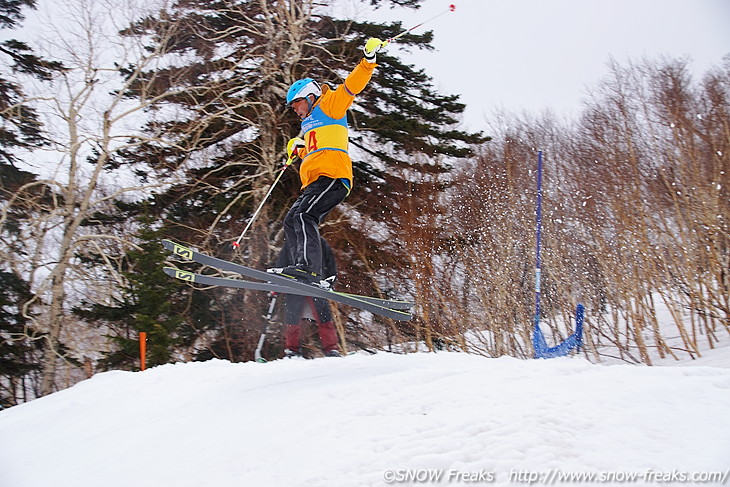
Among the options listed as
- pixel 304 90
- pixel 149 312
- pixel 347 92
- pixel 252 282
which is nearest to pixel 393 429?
pixel 252 282

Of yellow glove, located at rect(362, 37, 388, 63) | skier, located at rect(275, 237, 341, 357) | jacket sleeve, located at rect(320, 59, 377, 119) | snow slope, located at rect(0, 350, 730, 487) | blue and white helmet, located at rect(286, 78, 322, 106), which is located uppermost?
blue and white helmet, located at rect(286, 78, 322, 106)

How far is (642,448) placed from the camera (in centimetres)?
236

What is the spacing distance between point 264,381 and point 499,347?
10.7 metres

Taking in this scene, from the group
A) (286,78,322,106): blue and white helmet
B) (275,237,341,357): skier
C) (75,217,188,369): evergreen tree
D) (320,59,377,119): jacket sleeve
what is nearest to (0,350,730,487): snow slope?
(275,237,341,357): skier

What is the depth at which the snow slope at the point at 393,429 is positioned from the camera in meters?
2.34

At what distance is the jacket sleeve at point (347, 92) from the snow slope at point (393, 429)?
252 centimetres

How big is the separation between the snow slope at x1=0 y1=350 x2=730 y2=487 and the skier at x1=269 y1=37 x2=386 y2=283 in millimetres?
1405

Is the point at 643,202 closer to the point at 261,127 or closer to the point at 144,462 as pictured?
the point at 261,127

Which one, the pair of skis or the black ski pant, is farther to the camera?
the black ski pant

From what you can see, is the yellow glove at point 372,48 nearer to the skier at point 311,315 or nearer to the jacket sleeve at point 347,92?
the jacket sleeve at point 347,92

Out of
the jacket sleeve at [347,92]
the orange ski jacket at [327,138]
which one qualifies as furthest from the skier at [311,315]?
the jacket sleeve at [347,92]

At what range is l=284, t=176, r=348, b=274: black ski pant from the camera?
523cm

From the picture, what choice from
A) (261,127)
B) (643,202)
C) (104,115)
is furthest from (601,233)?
(104,115)

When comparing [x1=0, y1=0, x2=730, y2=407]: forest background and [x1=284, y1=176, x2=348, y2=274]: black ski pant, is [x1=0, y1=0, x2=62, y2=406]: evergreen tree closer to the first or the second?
[x1=0, y1=0, x2=730, y2=407]: forest background
